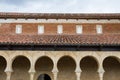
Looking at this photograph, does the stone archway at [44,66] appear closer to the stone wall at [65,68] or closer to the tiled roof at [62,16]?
the stone wall at [65,68]

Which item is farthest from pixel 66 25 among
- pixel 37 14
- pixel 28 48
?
pixel 28 48

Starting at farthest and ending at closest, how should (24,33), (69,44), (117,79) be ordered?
1. (24,33)
2. (117,79)
3. (69,44)

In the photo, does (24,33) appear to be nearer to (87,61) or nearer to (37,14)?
(37,14)

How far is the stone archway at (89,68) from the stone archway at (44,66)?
8.57 ft

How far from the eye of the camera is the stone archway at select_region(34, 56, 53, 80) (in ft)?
76.7

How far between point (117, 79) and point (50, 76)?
5.54 m

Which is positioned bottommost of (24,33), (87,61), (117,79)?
(117,79)

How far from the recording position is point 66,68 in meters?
23.4

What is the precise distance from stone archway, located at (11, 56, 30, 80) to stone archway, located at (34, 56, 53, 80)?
2.61 feet

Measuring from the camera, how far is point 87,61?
77.4ft

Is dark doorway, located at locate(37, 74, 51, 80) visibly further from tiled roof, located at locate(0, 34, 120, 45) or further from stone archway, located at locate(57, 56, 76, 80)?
tiled roof, located at locate(0, 34, 120, 45)

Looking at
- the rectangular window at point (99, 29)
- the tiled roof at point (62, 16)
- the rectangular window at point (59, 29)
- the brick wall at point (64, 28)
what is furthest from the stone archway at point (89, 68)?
the tiled roof at point (62, 16)

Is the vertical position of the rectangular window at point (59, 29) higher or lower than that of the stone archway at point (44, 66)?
higher

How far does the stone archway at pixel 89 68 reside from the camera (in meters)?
23.3
